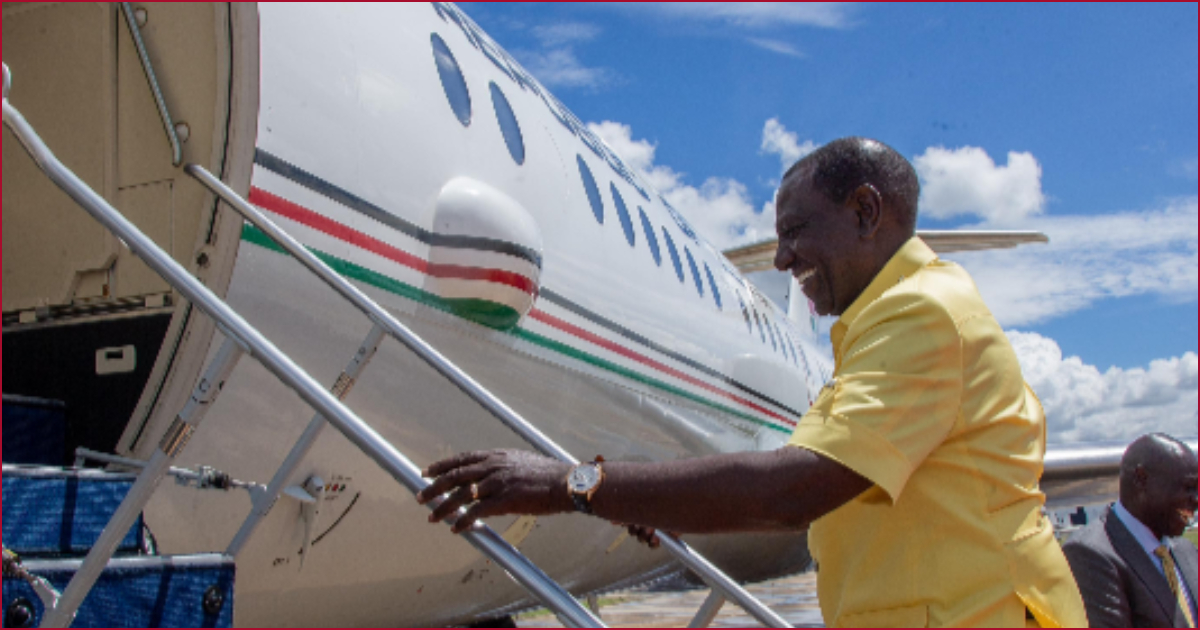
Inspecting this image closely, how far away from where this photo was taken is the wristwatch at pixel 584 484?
59.3 inches

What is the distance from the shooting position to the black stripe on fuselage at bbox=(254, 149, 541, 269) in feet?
9.74

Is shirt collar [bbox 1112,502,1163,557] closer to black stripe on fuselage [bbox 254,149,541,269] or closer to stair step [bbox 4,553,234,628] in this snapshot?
black stripe on fuselage [bbox 254,149,541,269]

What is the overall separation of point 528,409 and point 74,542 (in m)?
2.35

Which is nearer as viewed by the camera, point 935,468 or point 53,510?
point 935,468

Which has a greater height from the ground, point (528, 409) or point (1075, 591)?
point (528, 409)

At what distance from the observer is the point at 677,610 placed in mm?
11648

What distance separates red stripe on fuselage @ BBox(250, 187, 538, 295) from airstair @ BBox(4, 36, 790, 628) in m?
0.91

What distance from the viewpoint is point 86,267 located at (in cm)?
316

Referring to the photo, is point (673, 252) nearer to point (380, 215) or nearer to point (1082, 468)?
point (380, 215)

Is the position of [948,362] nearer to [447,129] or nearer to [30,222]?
[447,129]

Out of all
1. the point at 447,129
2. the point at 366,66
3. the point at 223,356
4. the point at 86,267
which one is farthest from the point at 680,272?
the point at 223,356

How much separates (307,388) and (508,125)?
103 inches

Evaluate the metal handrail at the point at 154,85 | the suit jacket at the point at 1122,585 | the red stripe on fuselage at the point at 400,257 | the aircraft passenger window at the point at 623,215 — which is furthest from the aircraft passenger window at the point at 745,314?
the metal handrail at the point at 154,85

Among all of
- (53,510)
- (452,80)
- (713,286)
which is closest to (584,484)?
(53,510)
